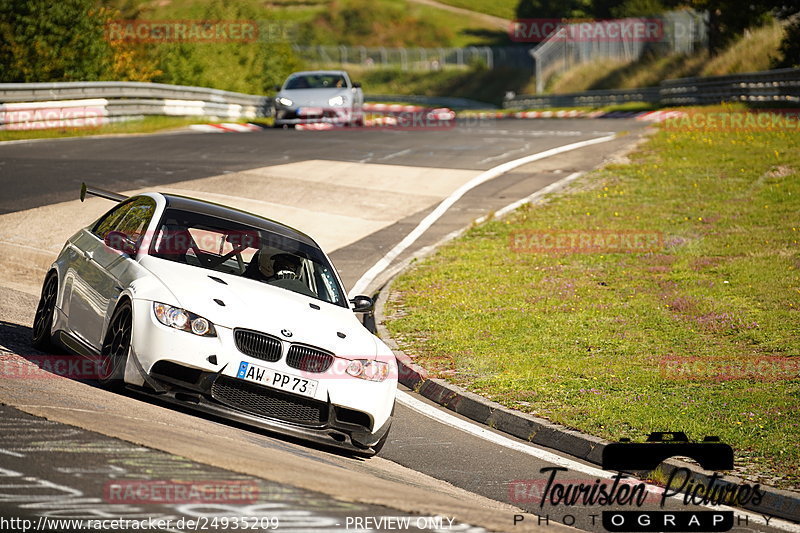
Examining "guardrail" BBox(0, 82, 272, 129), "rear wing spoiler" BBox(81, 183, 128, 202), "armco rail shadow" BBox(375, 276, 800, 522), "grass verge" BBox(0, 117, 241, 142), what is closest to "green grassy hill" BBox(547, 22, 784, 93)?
"guardrail" BBox(0, 82, 272, 129)

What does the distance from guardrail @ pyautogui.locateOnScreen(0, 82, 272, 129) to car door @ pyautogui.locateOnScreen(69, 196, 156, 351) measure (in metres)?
18.4

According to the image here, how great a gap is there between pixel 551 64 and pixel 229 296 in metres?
62.9

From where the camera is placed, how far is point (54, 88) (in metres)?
28.4

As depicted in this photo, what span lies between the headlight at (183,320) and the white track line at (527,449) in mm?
2602

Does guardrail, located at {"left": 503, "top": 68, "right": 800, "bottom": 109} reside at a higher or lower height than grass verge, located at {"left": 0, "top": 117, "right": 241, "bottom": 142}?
higher

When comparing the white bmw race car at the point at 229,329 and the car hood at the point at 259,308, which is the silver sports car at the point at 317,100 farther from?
the car hood at the point at 259,308

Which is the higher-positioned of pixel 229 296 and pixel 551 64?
pixel 551 64

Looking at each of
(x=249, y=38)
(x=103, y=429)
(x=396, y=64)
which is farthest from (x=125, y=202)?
(x=396, y=64)

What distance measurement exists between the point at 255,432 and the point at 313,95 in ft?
85.9

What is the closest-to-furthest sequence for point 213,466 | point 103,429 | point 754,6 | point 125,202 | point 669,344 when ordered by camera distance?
point 213,466 → point 103,429 → point 125,202 → point 669,344 → point 754,6

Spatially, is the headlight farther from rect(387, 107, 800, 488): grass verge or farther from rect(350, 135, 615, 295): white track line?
rect(350, 135, 615, 295): white track line

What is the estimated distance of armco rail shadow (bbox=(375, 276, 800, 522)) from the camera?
7.06 meters

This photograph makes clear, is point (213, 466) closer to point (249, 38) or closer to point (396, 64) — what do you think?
point (249, 38)

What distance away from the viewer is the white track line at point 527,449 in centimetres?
693
